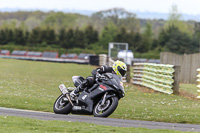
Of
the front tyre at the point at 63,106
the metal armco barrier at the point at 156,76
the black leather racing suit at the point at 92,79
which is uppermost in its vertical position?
the black leather racing suit at the point at 92,79

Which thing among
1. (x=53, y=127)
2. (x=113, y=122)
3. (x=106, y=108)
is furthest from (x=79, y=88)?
(x=53, y=127)

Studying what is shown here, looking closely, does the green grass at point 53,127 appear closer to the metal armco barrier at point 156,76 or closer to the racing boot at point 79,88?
the racing boot at point 79,88

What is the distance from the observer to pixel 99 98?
10.5 meters

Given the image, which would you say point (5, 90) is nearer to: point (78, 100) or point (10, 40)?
point (78, 100)

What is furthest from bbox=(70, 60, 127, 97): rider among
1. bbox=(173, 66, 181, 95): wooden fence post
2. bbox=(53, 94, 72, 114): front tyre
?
bbox=(173, 66, 181, 95): wooden fence post

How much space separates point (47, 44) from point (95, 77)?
84115mm

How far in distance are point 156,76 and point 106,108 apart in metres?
10.9

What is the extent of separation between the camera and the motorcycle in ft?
33.0

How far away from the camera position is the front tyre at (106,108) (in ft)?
32.3

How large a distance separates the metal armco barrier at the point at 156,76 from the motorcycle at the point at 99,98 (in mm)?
8510

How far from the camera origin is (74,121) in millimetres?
9492

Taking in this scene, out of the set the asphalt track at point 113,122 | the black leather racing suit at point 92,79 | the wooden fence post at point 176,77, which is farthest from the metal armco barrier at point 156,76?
the asphalt track at point 113,122

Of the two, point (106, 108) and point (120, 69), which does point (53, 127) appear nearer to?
point (106, 108)

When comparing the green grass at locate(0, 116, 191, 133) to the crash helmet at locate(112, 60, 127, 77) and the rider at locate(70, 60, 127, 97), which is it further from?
the crash helmet at locate(112, 60, 127, 77)
